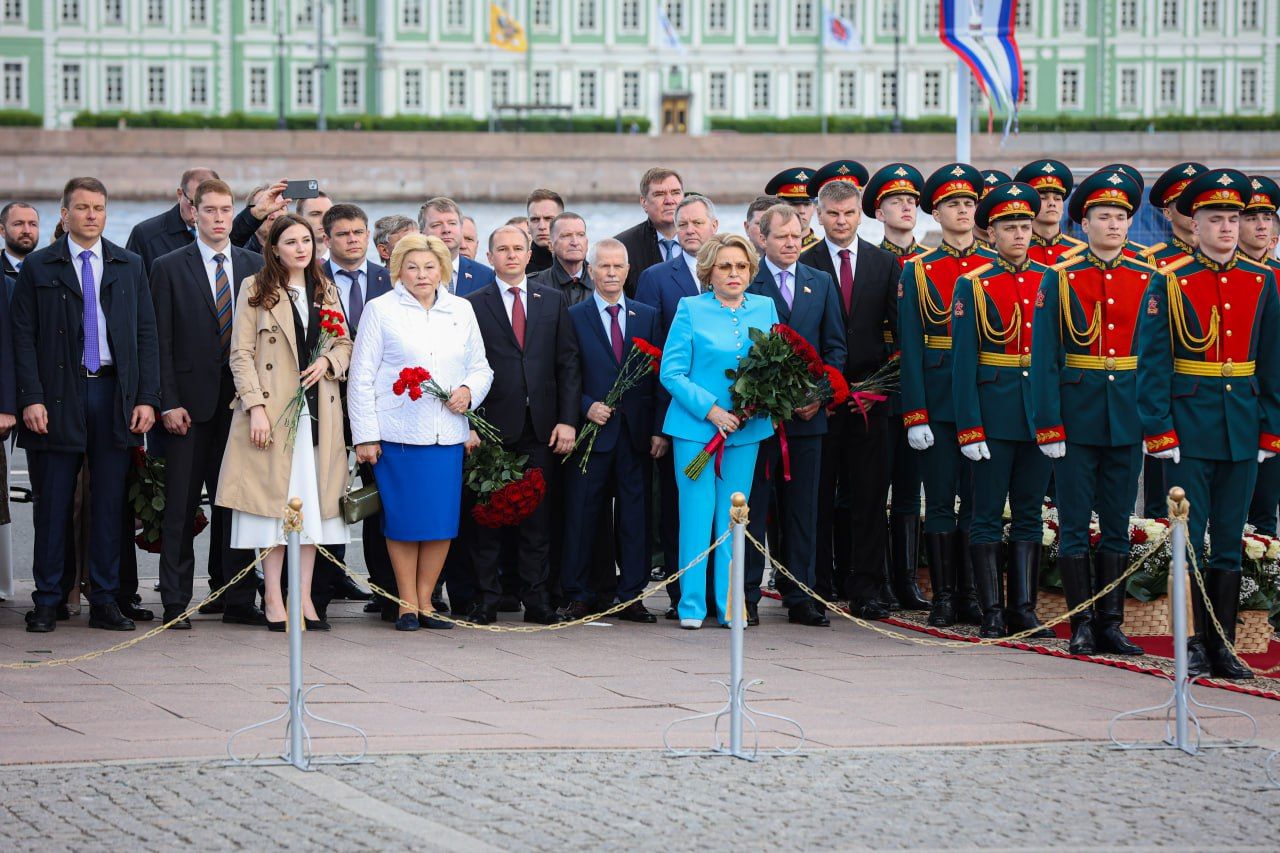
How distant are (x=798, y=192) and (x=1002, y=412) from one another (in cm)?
252

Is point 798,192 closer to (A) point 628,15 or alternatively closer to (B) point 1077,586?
(B) point 1077,586

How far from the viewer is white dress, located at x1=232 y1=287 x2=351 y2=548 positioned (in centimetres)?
1045

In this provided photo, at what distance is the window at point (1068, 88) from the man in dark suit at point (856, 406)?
83105 millimetres

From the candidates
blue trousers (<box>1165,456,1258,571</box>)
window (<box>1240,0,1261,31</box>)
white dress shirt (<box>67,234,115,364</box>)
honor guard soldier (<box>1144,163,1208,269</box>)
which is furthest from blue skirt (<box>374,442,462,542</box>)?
window (<box>1240,0,1261,31</box>)

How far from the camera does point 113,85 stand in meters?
90.8

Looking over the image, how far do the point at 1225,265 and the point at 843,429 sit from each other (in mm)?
2581

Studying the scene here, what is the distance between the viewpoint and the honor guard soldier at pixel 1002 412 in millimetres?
10570

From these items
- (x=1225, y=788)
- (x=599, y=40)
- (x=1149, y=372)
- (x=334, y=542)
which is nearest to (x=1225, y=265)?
(x=1149, y=372)

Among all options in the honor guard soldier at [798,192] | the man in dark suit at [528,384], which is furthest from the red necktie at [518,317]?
the honor guard soldier at [798,192]

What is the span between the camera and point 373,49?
300ft

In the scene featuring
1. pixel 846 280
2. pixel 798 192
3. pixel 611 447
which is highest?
pixel 798 192

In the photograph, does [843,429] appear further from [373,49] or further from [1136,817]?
[373,49]

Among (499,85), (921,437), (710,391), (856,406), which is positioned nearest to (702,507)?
(710,391)

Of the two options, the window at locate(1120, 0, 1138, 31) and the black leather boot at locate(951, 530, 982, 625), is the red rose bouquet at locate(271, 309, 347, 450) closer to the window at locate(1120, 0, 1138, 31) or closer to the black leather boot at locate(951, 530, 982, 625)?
the black leather boot at locate(951, 530, 982, 625)
